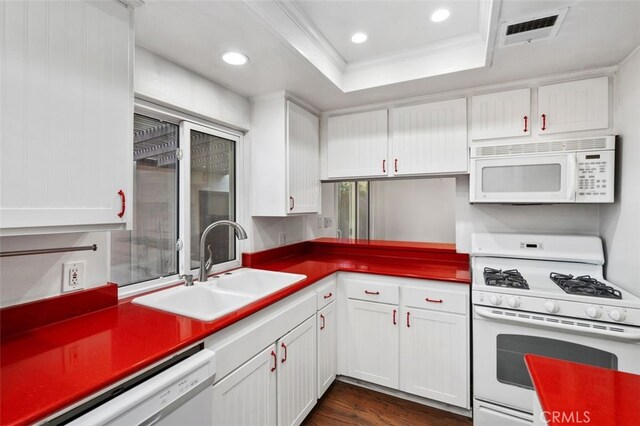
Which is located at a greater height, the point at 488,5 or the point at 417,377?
the point at 488,5

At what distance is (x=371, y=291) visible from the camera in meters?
2.23

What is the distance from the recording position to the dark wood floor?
1966 millimetres

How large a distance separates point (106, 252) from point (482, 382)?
2262 mm

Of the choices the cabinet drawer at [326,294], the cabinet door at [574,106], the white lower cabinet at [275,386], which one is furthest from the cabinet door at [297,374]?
the cabinet door at [574,106]

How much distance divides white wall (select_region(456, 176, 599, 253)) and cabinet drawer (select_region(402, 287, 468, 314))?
1.97 ft

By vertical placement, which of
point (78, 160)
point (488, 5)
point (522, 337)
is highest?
point (488, 5)

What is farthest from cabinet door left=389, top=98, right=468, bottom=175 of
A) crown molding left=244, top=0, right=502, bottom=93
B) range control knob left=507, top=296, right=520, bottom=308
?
range control knob left=507, top=296, right=520, bottom=308

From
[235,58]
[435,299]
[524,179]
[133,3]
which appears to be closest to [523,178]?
[524,179]

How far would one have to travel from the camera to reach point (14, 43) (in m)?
0.90

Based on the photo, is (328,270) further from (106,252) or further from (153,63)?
(153,63)

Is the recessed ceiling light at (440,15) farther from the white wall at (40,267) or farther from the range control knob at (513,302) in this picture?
the white wall at (40,267)

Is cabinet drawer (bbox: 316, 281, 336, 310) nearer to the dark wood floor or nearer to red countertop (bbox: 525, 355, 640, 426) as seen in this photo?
the dark wood floor

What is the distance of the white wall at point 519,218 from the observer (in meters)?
2.14

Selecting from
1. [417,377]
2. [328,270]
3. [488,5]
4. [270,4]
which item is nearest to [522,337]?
[417,377]
